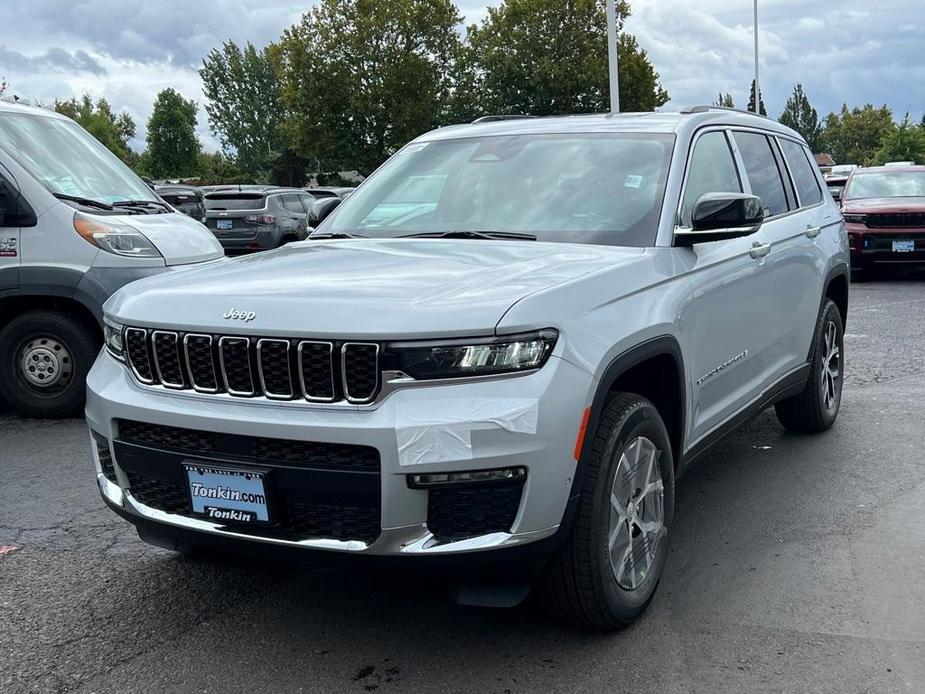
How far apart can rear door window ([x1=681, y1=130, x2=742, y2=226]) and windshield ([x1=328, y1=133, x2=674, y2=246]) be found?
148mm

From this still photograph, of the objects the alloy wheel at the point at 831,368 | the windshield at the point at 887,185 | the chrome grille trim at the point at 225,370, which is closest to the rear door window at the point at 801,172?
the alloy wheel at the point at 831,368

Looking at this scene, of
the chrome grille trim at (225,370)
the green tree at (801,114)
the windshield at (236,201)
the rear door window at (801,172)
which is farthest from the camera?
the green tree at (801,114)

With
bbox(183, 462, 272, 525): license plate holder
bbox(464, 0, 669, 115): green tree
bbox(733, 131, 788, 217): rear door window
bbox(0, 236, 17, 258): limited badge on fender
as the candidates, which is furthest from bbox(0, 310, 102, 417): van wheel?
bbox(464, 0, 669, 115): green tree

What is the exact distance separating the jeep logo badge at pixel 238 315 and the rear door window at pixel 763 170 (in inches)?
114

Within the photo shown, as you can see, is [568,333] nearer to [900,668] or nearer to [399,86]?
[900,668]

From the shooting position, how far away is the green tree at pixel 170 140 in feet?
300

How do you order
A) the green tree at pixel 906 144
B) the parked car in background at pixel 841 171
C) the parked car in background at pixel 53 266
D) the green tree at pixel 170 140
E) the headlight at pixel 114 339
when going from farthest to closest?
the green tree at pixel 170 140
the green tree at pixel 906 144
the parked car in background at pixel 841 171
the parked car in background at pixel 53 266
the headlight at pixel 114 339

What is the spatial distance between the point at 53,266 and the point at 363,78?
5160cm

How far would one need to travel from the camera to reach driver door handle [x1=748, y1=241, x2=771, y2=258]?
15.6 ft

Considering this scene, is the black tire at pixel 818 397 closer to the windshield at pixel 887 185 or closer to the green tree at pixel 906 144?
the windshield at pixel 887 185

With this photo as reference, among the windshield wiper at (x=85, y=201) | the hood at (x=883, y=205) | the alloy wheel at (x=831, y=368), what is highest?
the windshield wiper at (x=85, y=201)

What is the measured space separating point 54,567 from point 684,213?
2.96 metres

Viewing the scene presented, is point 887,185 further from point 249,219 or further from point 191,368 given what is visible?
point 191,368

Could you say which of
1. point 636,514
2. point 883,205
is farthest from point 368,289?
point 883,205
